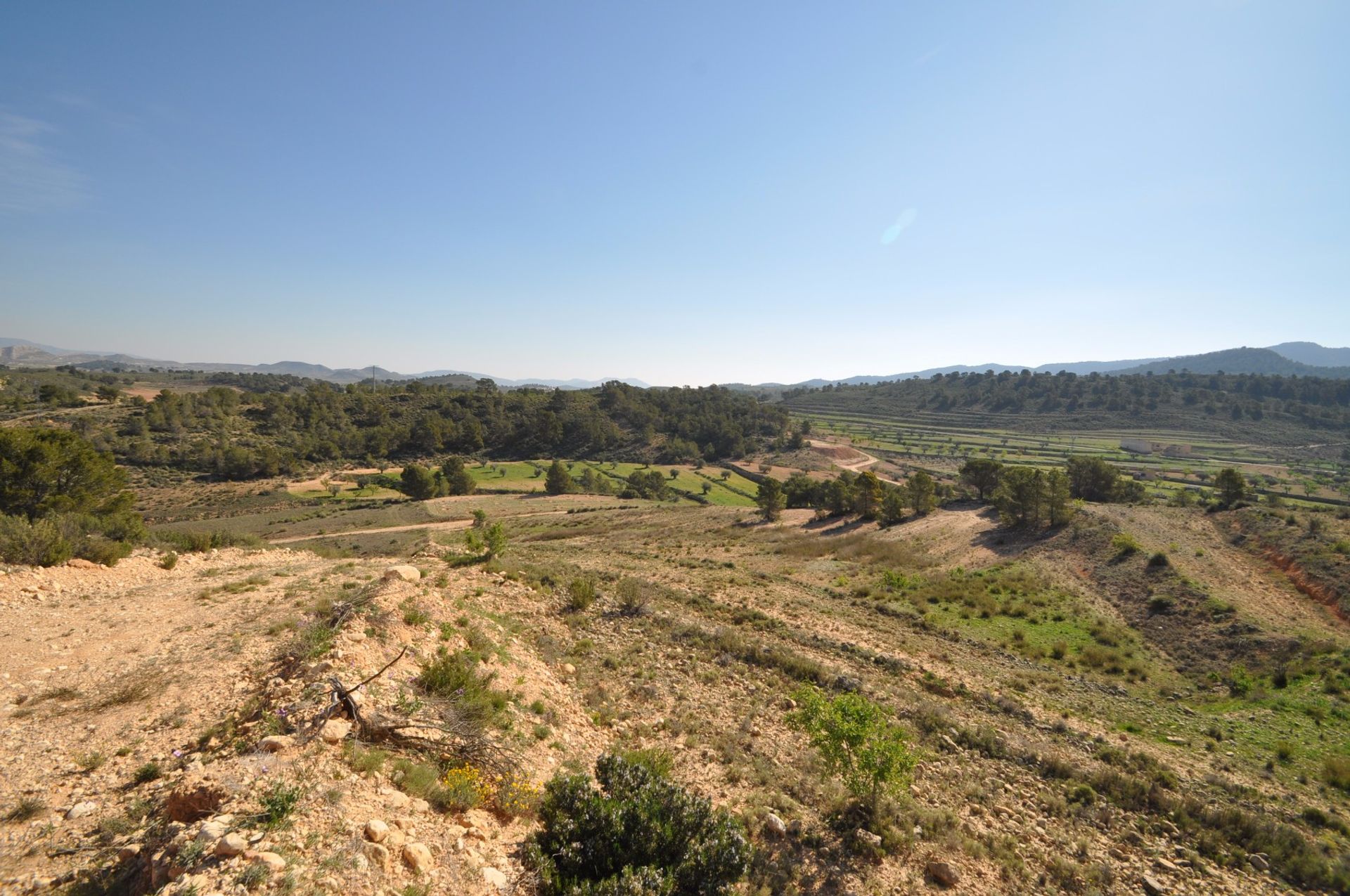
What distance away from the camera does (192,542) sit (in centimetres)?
2042

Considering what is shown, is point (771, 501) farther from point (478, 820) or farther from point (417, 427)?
point (417, 427)

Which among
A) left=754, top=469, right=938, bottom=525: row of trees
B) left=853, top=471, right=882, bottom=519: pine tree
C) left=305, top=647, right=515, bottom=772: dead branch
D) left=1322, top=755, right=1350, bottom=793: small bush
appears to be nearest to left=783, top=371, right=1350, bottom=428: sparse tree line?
left=754, top=469, right=938, bottom=525: row of trees

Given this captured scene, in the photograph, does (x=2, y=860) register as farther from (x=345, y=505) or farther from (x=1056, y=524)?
(x=345, y=505)

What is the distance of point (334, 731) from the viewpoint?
6691 mm

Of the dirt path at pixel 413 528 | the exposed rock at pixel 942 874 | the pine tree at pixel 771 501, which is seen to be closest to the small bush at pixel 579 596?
the exposed rock at pixel 942 874

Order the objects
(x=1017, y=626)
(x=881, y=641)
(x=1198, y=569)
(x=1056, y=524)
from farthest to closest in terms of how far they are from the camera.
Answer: (x=1056, y=524)
(x=1198, y=569)
(x=1017, y=626)
(x=881, y=641)

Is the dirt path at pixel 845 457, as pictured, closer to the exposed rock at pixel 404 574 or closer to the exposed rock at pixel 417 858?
the exposed rock at pixel 404 574

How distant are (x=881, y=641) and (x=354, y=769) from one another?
15.3m

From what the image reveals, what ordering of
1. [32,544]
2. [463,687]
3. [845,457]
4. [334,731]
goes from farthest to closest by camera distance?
[845,457]
[32,544]
[463,687]
[334,731]

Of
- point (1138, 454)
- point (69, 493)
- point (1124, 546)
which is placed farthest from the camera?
point (1138, 454)

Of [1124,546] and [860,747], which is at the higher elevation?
[860,747]

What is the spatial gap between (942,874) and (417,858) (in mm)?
7064

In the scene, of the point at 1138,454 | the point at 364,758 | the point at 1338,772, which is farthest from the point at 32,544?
the point at 1138,454

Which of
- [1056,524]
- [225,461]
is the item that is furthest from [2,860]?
[225,461]
